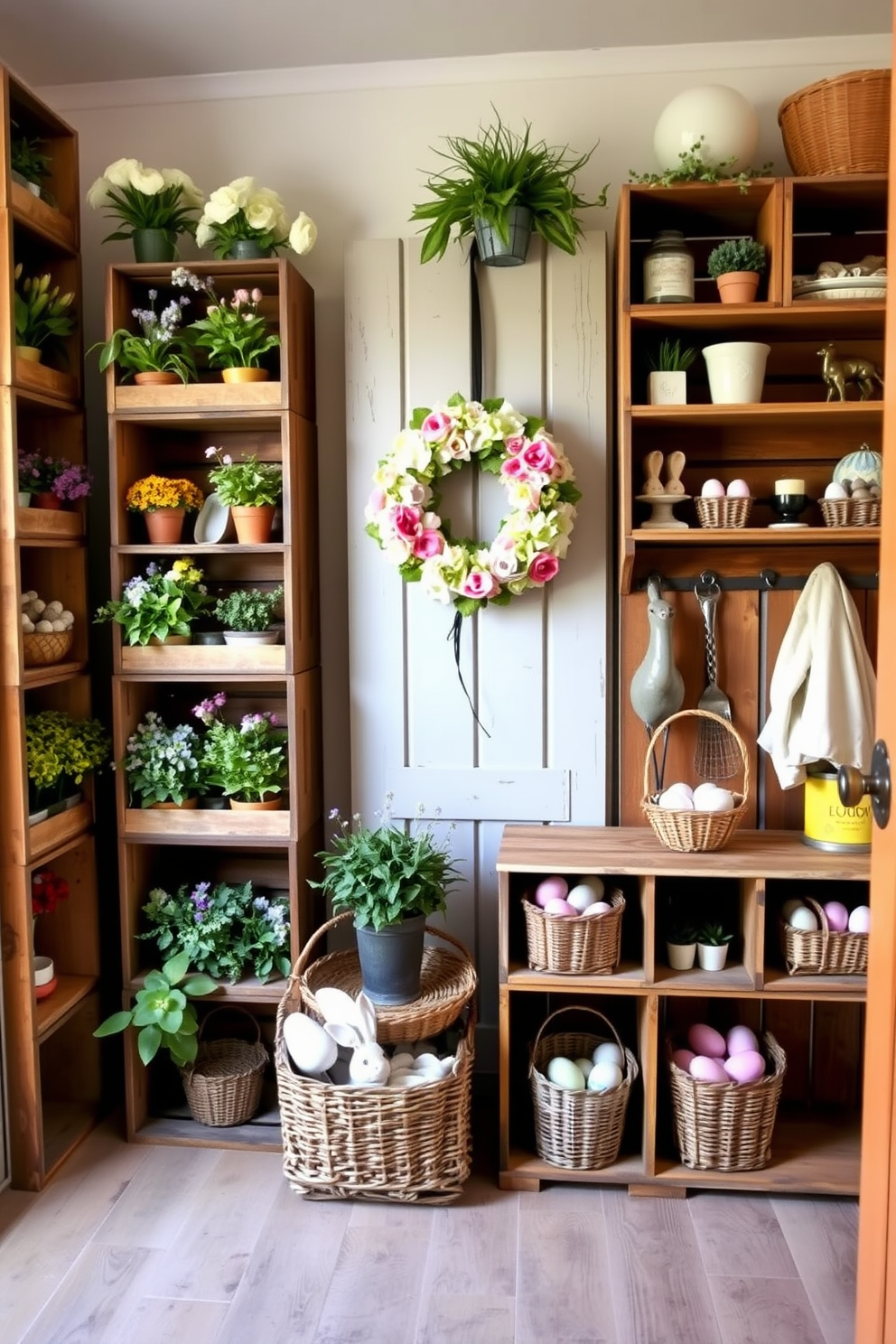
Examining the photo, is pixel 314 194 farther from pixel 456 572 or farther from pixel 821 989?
pixel 821 989

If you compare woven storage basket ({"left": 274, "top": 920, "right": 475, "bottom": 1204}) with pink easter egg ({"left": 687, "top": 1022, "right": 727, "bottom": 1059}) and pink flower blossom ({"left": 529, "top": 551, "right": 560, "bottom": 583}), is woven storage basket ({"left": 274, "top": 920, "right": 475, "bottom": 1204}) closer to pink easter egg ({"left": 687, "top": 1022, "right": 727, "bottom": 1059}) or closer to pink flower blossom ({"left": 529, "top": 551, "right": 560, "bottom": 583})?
pink easter egg ({"left": 687, "top": 1022, "right": 727, "bottom": 1059})

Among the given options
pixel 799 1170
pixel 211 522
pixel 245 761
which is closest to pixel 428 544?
pixel 211 522

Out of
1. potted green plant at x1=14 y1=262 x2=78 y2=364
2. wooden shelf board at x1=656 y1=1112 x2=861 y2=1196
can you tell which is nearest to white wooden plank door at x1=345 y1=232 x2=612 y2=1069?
potted green plant at x1=14 y1=262 x2=78 y2=364

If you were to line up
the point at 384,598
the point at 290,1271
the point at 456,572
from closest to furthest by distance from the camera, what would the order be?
the point at 290,1271, the point at 456,572, the point at 384,598

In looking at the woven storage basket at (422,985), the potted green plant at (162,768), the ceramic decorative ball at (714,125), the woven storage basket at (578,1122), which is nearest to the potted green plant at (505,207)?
the ceramic decorative ball at (714,125)

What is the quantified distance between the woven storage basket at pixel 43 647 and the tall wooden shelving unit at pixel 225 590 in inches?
4.9

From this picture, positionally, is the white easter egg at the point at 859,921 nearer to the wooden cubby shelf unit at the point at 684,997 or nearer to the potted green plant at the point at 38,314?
the wooden cubby shelf unit at the point at 684,997

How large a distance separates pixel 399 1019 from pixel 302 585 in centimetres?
104

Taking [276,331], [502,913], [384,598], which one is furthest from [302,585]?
[502,913]

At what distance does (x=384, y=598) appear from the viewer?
2.67 metres

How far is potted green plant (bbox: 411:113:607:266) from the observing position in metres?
2.40

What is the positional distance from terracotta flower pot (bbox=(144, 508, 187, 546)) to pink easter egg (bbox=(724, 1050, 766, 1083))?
5.70ft

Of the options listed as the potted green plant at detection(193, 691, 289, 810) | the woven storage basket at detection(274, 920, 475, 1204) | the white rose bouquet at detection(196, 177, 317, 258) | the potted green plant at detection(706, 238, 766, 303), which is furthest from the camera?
the potted green plant at detection(193, 691, 289, 810)

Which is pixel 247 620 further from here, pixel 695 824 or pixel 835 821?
pixel 835 821
